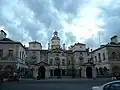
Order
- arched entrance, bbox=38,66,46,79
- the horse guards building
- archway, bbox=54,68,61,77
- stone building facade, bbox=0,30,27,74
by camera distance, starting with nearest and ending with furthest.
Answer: stone building facade, bbox=0,30,27,74, the horse guards building, arched entrance, bbox=38,66,46,79, archway, bbox=54,68,61,77

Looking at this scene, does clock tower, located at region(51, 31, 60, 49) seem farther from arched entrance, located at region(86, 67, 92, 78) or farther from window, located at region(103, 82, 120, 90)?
window, located at region(103, 82, 120, 90)

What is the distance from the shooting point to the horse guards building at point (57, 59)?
150 feet

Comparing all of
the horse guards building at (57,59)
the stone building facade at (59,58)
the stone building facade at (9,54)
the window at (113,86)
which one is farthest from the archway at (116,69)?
the window at (113,86)

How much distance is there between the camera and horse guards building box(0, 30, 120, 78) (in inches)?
1804

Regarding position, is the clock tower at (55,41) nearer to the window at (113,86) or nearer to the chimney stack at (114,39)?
the chimney stack at (114,39)

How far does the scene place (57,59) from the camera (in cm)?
6575

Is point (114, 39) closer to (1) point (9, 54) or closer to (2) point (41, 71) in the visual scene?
(2) point (41, 71)

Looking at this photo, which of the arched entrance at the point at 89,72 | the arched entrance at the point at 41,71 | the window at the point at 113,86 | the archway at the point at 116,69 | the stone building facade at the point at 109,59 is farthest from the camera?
the arched entrance at the point at 89,72

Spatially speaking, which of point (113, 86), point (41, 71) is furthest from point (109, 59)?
point (113, 86)

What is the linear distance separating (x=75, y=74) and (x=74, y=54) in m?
12.8

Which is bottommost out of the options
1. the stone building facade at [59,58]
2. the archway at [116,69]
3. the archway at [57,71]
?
the archway at [57,71]

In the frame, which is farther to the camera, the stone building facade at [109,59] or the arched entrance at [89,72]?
the arched entrance at [89,72]

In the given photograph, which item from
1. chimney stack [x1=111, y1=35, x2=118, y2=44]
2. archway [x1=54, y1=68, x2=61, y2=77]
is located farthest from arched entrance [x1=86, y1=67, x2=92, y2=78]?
chimney stack [x1=111, y1=35, x2=118, y2=44]

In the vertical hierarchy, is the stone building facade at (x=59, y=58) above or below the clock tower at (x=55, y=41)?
below
